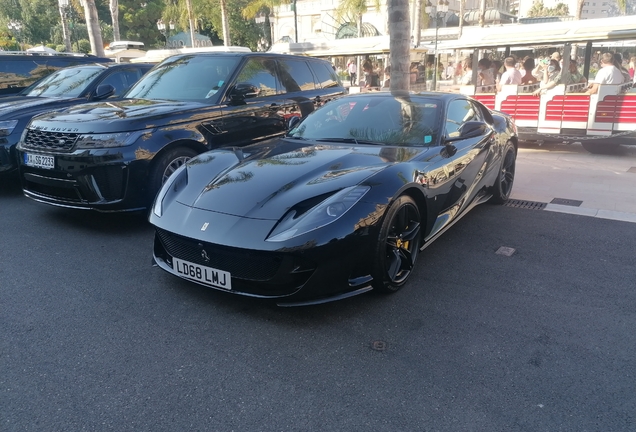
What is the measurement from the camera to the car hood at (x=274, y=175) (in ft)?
10.9

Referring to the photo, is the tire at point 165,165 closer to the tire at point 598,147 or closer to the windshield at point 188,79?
the windshield at point 188,79

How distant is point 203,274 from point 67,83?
590cm

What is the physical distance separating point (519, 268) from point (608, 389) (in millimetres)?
1646

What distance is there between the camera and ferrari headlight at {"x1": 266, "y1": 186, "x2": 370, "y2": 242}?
307 centimetres

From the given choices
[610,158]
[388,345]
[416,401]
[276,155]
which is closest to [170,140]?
[276,155]

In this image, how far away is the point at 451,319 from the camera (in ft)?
10.8

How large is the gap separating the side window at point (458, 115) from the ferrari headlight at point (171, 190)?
232 centimetres

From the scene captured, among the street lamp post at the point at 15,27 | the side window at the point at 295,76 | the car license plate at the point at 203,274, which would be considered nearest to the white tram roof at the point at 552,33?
the side window at the point at 295,76

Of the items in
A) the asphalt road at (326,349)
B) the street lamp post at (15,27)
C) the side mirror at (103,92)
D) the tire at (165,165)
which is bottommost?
the asphalt road at (326,349)

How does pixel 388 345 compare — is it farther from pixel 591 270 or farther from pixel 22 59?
pixel 22 59

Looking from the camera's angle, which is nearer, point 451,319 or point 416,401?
point 416,401

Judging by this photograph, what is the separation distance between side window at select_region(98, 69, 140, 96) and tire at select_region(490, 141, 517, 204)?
18.3 ft

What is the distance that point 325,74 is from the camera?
25.0 feet

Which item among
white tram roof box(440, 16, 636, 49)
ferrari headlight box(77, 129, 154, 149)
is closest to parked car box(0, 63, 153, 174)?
ferrari headlight box(77, 129, 154, 149)
